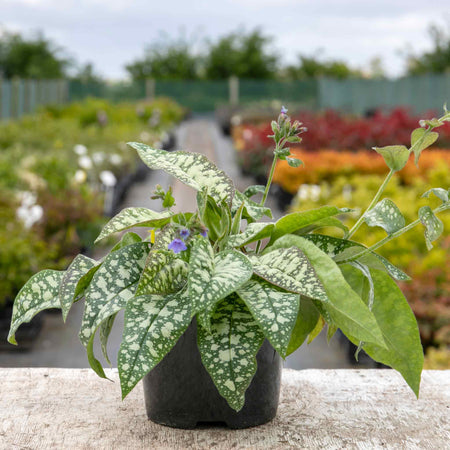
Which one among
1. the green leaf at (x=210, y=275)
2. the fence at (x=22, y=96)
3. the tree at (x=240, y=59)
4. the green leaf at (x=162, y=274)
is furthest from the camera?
the tree at (x=240, y=59)

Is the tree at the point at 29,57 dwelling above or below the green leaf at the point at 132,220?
above

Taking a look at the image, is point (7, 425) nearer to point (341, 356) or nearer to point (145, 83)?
point (341, 356)

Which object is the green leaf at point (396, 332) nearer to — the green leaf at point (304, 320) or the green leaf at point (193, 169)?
the green leaf at point (304, 320)

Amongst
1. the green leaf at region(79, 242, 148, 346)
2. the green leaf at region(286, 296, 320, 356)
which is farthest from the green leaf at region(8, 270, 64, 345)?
the green leaf at region(286, 296, 320, 356)

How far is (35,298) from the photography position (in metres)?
1.32

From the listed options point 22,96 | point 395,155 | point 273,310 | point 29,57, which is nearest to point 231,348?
point 273,310

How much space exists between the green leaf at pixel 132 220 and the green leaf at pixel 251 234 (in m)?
0.14

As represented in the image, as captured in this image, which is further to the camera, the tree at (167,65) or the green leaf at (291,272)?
the tree at (167,65)

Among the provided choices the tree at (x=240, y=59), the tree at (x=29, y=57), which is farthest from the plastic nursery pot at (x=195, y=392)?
the tree at (x=240, y=59)

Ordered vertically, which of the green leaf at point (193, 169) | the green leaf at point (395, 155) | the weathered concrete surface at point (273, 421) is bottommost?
the weathered concrete surface at point (273, 421)

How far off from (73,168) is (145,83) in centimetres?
3646

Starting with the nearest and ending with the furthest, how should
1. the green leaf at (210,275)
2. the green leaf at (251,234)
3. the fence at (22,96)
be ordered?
the green leaf at (210,275) → the green leaf at (251,234) → the fence at (22,96)

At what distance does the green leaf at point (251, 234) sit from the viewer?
4.29 feet

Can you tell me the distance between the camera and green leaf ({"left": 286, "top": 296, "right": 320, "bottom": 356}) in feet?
4.42
